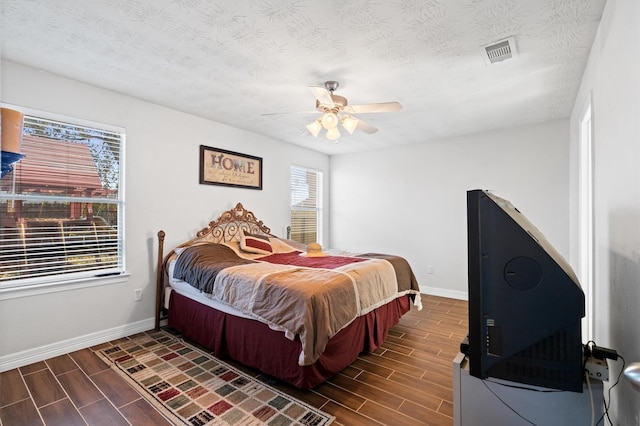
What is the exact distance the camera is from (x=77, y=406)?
202 cm

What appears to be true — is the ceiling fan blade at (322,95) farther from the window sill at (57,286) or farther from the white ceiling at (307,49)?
the window sill at (57,286)

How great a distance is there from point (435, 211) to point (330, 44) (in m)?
3.46

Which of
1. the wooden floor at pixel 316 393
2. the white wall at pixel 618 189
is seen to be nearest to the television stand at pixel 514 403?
the white wall at pixel 618 189

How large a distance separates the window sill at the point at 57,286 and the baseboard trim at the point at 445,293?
427cm

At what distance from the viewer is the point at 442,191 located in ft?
15.7

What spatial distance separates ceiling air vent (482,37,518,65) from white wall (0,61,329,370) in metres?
3.24

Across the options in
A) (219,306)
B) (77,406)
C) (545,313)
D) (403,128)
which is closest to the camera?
(545,313)

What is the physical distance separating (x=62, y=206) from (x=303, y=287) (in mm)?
2474

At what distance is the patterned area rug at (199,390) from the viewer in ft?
6.27

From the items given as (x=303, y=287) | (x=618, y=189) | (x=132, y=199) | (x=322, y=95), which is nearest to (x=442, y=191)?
(x=322, y=95)

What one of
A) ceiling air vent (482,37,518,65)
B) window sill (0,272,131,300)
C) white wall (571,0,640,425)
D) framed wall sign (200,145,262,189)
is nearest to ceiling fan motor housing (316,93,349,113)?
ceiling air vent (482,37,518,65)

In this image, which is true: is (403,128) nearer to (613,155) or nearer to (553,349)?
(613,155)

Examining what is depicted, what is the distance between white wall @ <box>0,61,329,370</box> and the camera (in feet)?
8.38

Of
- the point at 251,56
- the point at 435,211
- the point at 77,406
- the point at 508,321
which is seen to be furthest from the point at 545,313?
the point at 435,211
